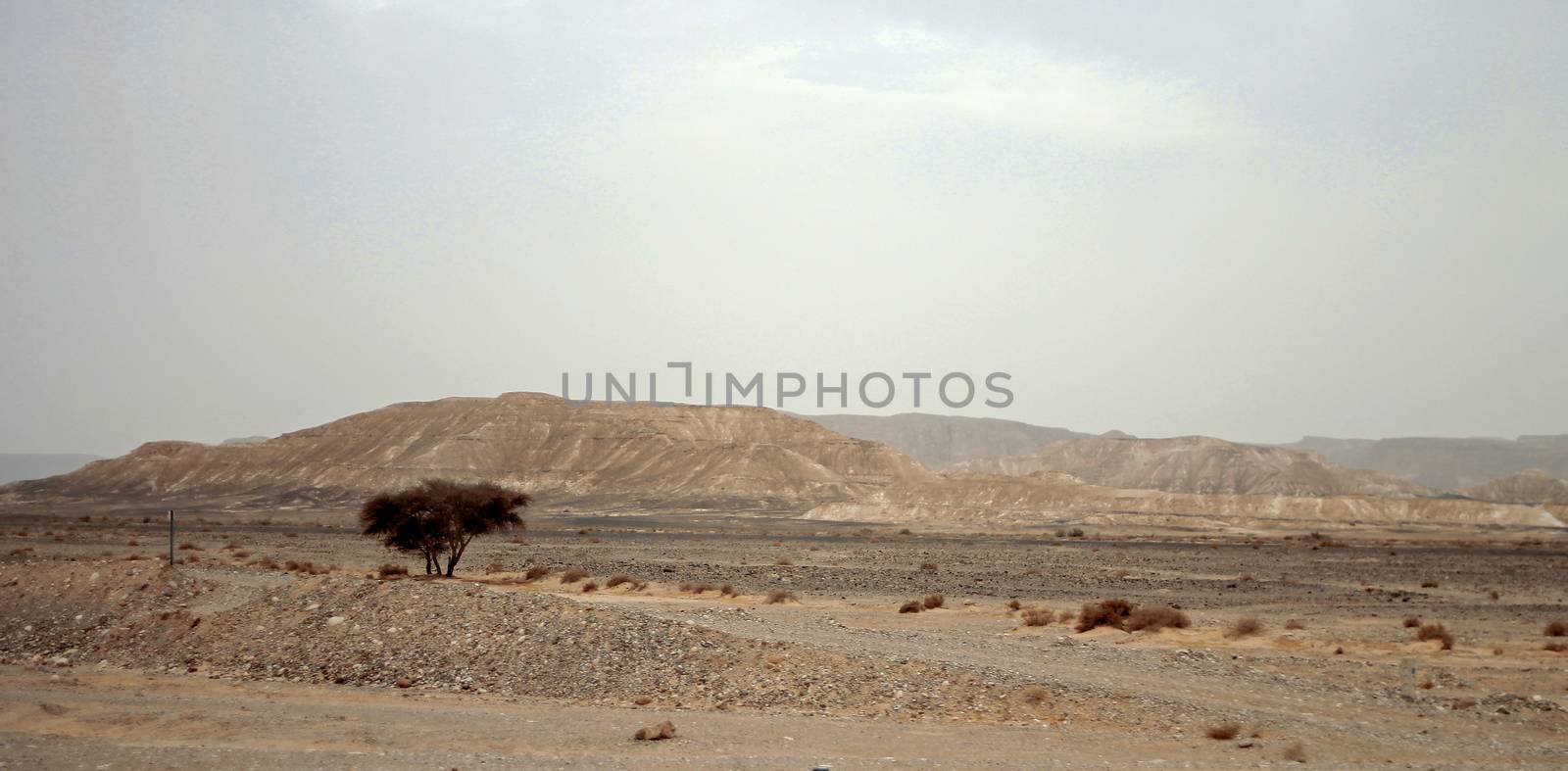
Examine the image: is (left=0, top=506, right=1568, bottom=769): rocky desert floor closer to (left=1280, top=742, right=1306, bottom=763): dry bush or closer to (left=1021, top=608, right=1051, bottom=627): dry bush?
(left=1280, top=742, right=1306, bottom=763): dry bush

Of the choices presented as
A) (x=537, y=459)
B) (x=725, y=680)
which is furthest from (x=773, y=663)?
(x=537, y=459)

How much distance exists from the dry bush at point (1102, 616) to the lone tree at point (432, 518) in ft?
67.0

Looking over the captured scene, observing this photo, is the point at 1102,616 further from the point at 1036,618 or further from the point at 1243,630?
the point at 1243,630

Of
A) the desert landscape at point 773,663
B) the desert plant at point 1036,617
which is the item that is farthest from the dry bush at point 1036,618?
the desert landscape at point 773,663

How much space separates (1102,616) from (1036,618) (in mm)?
1819

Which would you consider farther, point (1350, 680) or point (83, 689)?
point (1350, 680)

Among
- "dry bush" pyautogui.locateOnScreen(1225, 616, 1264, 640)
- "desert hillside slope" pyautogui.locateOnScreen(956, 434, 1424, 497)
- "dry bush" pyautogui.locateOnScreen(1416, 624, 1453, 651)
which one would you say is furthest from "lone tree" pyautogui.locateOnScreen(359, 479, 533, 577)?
"desert hillside slope" pyautogui.locateOnScreen(956, 434, 1424, 497)

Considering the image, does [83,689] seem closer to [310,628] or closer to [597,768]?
[310,628]

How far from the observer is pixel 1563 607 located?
114 ft

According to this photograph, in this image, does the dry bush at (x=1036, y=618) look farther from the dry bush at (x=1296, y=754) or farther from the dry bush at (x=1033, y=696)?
the dry bush at (x=1296, y=754)

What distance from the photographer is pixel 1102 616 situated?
1060 inches

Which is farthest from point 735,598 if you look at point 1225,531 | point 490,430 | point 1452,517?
point 490,430

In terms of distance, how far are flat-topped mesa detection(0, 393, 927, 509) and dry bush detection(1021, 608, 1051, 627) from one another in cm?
10359

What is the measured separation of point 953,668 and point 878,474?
5955 inches
